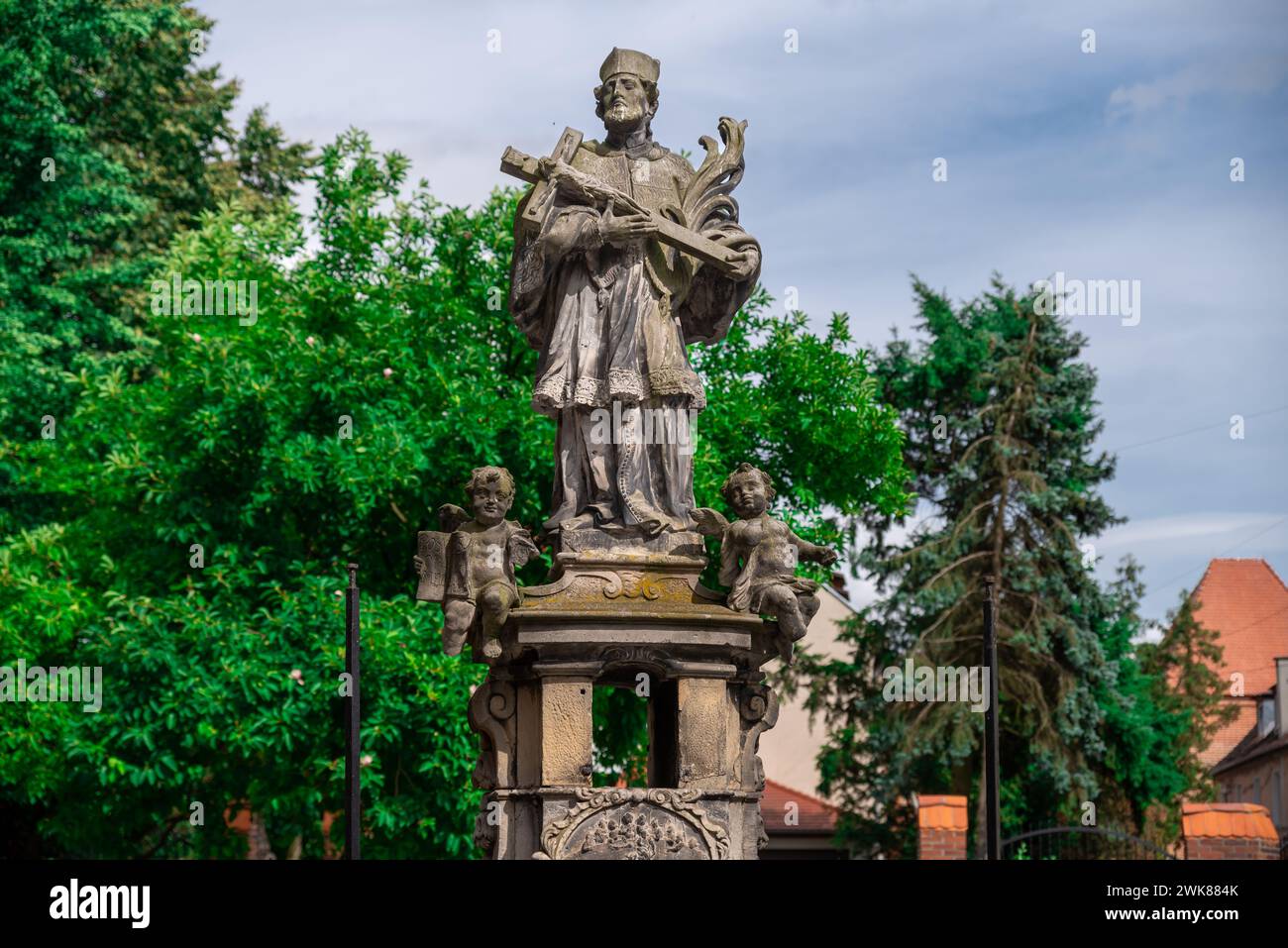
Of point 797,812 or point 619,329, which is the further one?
point 797,812

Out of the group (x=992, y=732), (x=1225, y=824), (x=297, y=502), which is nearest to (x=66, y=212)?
(x=297, y=502)

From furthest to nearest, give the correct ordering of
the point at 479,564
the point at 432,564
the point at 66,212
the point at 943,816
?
the point at 66,212
the point at 943,816
the point at 432,564
the point at 479,564

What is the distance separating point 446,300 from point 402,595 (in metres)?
→ 4.25

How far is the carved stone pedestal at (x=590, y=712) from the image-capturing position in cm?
1089

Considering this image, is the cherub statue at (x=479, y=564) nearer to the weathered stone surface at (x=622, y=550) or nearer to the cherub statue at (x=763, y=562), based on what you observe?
the weathered stone surface at (x=622, y=550)

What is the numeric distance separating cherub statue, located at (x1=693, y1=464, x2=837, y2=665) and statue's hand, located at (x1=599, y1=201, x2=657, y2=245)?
4.77ft

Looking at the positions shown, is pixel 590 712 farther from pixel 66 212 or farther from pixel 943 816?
pixel 66 212

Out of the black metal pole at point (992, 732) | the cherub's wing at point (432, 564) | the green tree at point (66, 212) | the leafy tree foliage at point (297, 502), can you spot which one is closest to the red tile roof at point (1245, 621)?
the leafy tree foliage at point (297, 502)

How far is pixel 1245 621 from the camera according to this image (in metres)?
59.2

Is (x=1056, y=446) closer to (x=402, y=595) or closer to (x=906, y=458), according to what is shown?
(x=906, y=458)

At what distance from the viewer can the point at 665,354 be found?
11906 millimetres

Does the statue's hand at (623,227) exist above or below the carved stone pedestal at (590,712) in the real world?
above

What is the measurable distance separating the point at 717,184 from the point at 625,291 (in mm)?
876
